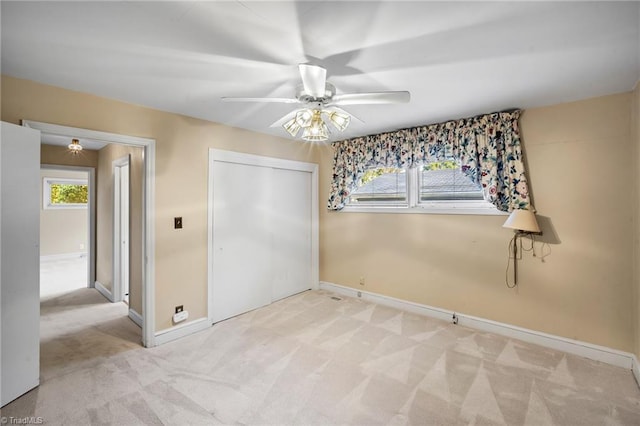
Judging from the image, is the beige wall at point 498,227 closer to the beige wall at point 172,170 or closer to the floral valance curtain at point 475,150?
the beige wall at point 172,170

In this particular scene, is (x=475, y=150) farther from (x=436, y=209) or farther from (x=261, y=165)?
(x=261, y=165)

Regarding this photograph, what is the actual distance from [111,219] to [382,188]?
13.4 ft

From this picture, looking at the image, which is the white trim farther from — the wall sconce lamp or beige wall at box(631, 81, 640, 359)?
beige wall at box(631, 81, 640, 359)

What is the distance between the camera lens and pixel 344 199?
167 inches

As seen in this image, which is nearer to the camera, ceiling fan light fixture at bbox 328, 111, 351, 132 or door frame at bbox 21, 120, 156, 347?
ceiling fan light fixture at bbox 328, 111, 351, 132

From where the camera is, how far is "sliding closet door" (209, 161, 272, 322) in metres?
3.36

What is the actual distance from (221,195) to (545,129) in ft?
11.5

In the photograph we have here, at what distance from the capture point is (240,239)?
3.60 metres

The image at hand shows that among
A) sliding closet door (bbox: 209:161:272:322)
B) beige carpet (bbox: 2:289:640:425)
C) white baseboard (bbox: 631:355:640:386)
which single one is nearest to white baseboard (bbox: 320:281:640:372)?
white baseboard (bbox: 631:355:640:386)

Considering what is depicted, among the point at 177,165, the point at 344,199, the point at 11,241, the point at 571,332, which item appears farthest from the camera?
the point at 344,199

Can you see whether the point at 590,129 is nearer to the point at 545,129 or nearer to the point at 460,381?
the point at 545,129

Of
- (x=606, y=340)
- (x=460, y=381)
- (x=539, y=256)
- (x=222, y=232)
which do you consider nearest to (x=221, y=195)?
(x=222, y=232)

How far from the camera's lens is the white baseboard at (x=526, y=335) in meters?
2.46

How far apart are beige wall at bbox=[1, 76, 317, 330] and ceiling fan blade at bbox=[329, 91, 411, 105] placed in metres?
1.92
